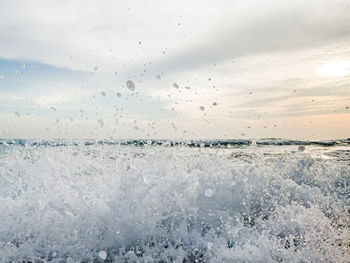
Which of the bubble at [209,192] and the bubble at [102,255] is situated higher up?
the bubble at [209,192]

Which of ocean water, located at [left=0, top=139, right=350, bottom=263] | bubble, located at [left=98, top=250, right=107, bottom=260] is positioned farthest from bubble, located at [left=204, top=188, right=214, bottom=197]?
bubble, located at [left=98, top=250, right=107, bottom=260]

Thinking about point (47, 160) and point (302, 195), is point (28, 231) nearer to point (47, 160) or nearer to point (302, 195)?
point (47, 160)

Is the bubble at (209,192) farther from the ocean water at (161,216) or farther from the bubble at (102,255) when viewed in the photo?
the bubble at (102,255)

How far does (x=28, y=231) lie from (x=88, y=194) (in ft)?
3.43

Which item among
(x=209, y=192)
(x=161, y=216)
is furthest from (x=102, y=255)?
(x=209, y=192)

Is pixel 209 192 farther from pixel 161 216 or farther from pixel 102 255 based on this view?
pixel 102 255

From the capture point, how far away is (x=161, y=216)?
15.4ft

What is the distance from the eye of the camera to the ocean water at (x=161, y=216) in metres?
3.86

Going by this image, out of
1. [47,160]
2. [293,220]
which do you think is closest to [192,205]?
[293,220]

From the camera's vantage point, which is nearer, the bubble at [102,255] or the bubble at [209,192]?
the bubble at [102,255]

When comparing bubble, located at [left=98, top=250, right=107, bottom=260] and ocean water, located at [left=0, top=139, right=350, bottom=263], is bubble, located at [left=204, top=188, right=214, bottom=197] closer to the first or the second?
ocean water, located at [left=0, top=139, right=350, bottom=263]

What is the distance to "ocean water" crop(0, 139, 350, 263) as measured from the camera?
3861mm

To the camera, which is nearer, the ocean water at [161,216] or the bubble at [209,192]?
the ocean water at [161,216]

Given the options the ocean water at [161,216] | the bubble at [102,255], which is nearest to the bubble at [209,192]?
the ocean water at [161,216]
